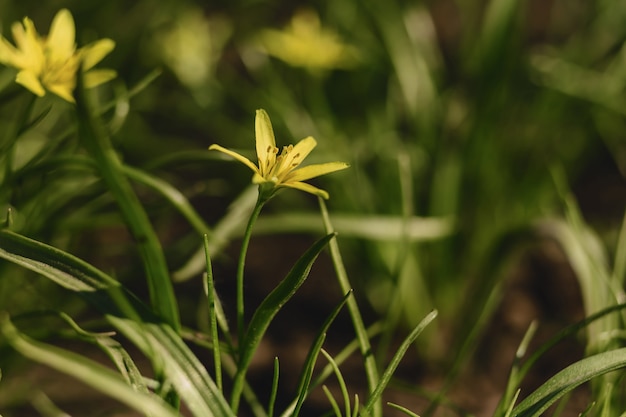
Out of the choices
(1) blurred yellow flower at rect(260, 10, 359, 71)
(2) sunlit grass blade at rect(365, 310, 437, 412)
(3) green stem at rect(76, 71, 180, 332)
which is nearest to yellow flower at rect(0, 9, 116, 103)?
(3) green stem at rect(76, 71, 180, 332)

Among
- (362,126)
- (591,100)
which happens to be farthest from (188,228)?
(591,100)

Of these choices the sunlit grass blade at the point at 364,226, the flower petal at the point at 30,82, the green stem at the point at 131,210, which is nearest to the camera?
the green stem at the point at 131,210

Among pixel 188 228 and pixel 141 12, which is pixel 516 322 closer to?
pixel 188 228

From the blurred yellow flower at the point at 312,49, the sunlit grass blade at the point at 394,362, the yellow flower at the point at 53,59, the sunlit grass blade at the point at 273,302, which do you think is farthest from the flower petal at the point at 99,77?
the blurred yellow flower at the point at 312,49

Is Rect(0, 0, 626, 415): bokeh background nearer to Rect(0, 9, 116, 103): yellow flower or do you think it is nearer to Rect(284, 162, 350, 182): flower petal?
Rect(0, 9, 116, 103): yellow flower

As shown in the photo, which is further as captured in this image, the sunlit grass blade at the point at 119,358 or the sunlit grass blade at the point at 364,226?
the sunlit grass blade at the point at 364,226

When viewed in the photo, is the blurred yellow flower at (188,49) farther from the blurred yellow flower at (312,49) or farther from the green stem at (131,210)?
the green stem at (131,210)

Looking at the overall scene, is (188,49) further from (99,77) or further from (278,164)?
(278,164)
